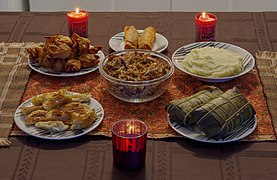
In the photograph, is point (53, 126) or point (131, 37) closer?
point (53, 126)

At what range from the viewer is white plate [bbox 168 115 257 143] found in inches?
49.5

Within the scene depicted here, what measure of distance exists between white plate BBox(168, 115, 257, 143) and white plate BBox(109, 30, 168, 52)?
0.44 meters

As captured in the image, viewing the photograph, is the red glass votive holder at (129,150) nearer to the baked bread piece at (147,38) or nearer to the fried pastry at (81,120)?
the fried pastry at (81,120)

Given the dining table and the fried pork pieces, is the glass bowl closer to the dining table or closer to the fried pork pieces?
the dining table

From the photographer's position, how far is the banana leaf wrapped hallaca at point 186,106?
1.29 metres

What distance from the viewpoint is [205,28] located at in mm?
1718

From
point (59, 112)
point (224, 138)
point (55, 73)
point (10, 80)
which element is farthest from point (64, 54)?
point (224, 138)

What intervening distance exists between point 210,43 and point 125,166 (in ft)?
2.18

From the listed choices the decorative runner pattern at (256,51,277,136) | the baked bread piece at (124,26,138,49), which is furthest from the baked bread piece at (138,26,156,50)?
the decorative runner pattern at (256,51,277,136)

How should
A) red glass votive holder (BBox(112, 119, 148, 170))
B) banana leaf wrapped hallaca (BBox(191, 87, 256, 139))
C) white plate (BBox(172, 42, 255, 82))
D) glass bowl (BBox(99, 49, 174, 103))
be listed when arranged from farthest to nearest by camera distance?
white plate (BBox(172, 42, 255, 82)) → glass bowl (BBox(99, 49, 174, 103)) → banana leaf wrapped hallaca (BBox(191, 87, 256, 139)) → red glass votive holder (BBox(112, 119, 148, 170))

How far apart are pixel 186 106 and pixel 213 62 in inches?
10.6

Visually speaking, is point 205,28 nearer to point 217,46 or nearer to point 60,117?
point 217,46

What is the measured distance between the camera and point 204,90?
1377 millimetres
